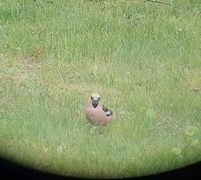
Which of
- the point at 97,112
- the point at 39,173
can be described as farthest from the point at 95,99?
the point at 39,173

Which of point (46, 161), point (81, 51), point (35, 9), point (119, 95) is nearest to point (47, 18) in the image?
point (35, 9)

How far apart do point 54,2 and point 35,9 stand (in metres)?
0.07

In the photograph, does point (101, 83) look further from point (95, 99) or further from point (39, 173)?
point (39, 173)

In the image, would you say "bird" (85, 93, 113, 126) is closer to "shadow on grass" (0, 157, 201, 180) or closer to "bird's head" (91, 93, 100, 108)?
"bird's head" (91, 93, 100, 108)

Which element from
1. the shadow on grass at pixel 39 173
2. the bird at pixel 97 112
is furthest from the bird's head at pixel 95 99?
the shadow on grass at pixel 39 173

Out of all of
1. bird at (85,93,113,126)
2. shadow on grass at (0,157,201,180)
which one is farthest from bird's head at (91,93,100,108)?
shadow on grass at (0,157,201,180)

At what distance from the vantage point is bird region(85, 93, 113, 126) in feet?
5.79

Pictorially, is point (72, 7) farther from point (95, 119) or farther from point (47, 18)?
point (95, 119)

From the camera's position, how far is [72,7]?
1.97 m

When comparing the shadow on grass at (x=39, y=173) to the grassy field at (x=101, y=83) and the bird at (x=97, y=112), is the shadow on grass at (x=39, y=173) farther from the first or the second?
the bird at (x=97, y=112)

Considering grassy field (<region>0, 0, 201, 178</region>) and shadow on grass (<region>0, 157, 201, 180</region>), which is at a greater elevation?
grassy field (<region>0, 0, 201, 178</region>)

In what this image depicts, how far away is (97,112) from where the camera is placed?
1758mm

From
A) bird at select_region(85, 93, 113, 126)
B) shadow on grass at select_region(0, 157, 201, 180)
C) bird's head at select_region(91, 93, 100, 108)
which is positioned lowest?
shadow on grass at select_region(0, 157, 201, 180)

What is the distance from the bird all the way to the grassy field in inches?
1.1
